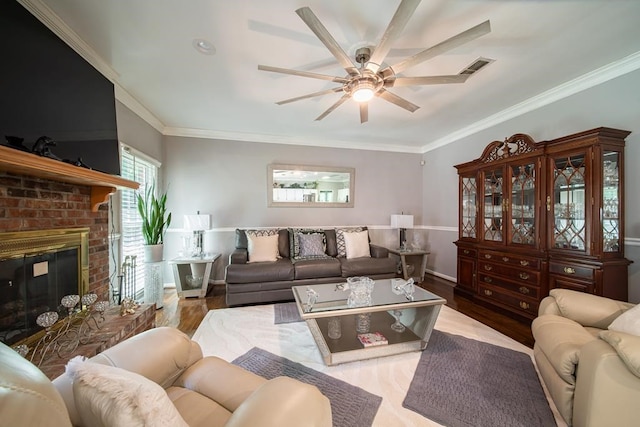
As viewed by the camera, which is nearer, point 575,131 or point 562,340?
point 562,340

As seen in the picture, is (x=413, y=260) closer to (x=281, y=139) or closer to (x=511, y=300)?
(x=511, y=300)

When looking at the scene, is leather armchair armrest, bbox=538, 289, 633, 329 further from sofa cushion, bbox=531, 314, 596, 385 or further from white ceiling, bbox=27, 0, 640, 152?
white ceiling, bbox=27, 0, 640, 152

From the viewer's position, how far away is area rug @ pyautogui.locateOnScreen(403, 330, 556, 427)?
1404mm

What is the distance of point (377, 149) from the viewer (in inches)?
187

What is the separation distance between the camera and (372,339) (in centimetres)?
198

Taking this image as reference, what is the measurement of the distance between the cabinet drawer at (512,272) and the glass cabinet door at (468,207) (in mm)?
440

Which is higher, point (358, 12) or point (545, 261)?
point (358, 12)

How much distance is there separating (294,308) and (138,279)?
207cm

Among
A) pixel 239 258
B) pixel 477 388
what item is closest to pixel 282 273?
pixel 239 258

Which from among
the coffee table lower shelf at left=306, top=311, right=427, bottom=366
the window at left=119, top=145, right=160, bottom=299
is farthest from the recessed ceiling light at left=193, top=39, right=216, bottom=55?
the coffee table lower shelf at left=306, top=311, right=427, bottom=366

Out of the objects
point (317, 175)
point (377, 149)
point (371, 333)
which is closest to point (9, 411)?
point (371, 333)

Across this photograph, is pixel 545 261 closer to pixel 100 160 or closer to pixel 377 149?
pixel 377 149

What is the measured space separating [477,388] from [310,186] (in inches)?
137

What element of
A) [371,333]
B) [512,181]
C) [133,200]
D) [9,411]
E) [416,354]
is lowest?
[416,354]
